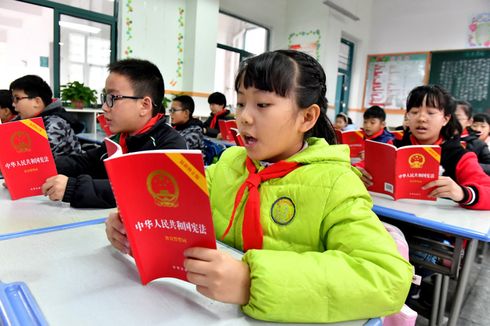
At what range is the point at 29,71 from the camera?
4.38 m

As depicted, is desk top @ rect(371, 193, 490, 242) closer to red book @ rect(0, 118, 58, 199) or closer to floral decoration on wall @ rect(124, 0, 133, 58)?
red book @ rect(0, 118, 58, 199)

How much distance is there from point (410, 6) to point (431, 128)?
280 inches

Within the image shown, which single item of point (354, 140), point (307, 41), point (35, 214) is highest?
point (307, 41)

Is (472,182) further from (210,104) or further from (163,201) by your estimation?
(210,104)

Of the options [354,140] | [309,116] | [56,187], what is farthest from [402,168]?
[56,187]

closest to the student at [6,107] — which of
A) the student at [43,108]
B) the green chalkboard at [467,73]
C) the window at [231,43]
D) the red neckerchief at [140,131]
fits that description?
the student at [43,108]

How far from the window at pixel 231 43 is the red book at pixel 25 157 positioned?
5.07 metres

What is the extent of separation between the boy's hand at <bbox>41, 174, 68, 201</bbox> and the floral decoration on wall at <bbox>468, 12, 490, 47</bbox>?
785 centimetres

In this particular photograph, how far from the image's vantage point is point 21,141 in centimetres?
112

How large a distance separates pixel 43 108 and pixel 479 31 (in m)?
7.67

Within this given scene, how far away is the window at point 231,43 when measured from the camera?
20.6 feet

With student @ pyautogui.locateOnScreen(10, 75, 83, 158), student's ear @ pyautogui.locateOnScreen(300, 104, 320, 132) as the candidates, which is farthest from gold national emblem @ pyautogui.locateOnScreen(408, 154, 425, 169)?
student @ pyautogui.locateOnScreen(10, 75, 83, 158)

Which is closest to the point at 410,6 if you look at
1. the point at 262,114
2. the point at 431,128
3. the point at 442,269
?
the point at 431,128

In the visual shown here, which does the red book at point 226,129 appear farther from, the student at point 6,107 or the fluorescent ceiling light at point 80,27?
the fluorescent ceiling light at point 80,27
